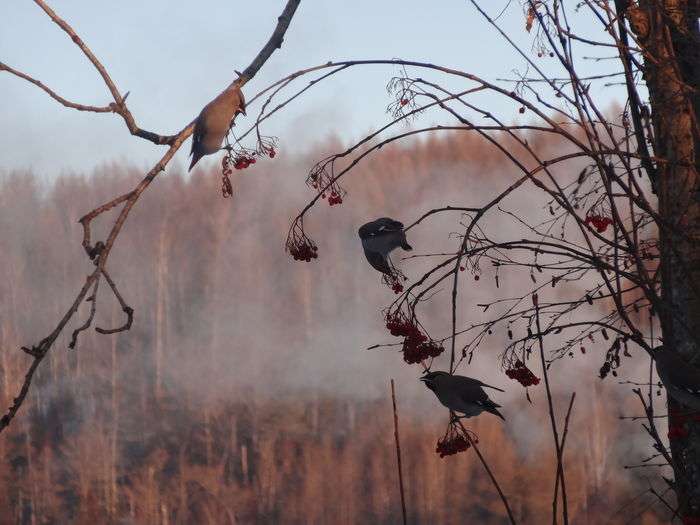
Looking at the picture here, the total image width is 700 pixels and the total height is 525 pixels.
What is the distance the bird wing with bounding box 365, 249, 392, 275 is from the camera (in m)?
2.11

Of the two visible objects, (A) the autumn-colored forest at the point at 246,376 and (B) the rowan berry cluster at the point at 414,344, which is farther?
(A) the autumn-colored forest at the point at 246,376

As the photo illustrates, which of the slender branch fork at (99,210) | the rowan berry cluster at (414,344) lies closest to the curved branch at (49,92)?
the slender branch fork at (99,210)

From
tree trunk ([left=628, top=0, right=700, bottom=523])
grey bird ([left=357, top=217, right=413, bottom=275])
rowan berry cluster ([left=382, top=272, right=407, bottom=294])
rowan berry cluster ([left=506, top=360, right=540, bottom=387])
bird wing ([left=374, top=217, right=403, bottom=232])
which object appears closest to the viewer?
tree trunk ([left=628, top=0, right=700, bottom=523])

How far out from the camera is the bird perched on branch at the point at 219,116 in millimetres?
1544

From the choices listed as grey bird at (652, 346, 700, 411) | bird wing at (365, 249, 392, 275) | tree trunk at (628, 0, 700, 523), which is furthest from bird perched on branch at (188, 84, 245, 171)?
grey bird at (652, 346, 700, 411)

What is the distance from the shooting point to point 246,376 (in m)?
19.6

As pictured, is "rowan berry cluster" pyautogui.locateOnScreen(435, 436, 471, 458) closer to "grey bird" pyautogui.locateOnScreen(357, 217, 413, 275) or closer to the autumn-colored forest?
"grey bird" pyautogui.locateOnScreen(357, 217, 413, 275)

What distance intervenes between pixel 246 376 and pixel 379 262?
17.8m

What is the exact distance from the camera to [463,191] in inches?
723

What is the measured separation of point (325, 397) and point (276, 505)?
3.46m

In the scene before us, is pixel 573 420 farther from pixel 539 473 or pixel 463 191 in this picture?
pixel 463 191

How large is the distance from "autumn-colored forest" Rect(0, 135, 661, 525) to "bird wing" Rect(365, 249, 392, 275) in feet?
42.2

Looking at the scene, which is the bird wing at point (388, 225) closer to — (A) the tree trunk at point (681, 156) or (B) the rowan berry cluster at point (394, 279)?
(B) the rowan berry cluster at point (394, 279)

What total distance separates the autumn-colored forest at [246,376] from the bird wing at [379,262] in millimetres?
12869
